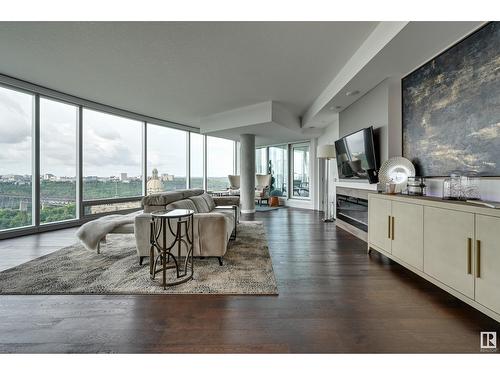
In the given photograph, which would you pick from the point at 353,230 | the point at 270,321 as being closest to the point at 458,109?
the point at 353,230

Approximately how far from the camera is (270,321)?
1742 mm

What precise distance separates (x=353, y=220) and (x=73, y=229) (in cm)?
569

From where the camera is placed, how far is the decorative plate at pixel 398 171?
120 inches

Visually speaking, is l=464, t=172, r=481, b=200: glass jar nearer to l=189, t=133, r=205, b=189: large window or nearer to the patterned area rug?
the patterned area rug

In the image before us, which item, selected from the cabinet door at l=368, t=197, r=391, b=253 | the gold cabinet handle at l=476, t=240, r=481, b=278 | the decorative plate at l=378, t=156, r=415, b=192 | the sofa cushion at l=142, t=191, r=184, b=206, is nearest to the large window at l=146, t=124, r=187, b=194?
the sofa cushion at l=142, t=191, r=184, b=206

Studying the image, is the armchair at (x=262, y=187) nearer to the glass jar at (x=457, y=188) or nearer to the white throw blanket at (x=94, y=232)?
the white throw blanket at (x=94, y=232)

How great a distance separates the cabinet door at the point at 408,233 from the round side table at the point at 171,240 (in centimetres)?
231

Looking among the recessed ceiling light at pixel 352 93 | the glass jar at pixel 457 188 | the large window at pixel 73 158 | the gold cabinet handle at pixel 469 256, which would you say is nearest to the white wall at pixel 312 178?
the recessed ceiling light at pixel 352 93

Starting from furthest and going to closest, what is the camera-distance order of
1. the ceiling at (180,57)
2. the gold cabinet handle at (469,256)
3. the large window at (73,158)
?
the large window at (73,158) → the ceiling at (180,57) → the gold cabinet handle at (469,256)

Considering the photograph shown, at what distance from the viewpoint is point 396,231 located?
8.81 feet
